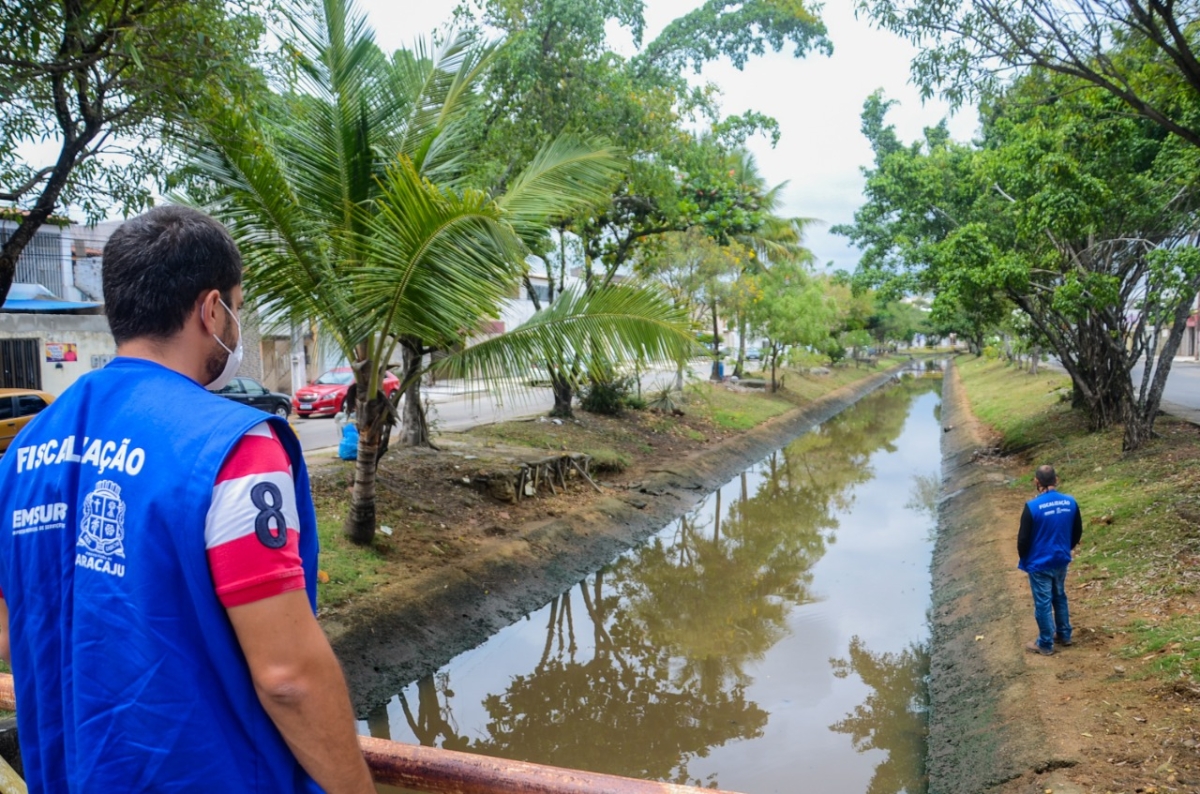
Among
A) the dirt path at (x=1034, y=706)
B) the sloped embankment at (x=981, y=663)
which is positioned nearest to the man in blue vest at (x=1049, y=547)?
the dirt path at (x=1034, y=706)

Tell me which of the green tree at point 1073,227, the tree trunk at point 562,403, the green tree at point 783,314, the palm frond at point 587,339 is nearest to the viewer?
the palm frond at point 587,339

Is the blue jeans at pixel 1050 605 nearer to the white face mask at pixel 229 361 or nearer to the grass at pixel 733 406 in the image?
the white face mask at pixel 229 361

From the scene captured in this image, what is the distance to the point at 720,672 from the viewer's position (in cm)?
885

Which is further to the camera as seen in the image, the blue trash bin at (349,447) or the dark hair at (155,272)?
the blue trash bin at (349,447)

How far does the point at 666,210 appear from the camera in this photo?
15625 mm

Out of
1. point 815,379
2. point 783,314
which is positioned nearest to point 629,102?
point 783,314

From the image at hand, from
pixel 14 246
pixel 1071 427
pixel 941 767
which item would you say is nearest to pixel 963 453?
pixel 1071 427

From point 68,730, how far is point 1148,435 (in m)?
14.8

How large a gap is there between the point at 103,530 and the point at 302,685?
40 centimetres

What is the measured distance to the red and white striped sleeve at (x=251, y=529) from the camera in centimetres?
133

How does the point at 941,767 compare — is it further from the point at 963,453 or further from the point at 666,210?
the point at 963,453

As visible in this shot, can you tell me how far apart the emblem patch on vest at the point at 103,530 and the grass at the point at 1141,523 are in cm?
665

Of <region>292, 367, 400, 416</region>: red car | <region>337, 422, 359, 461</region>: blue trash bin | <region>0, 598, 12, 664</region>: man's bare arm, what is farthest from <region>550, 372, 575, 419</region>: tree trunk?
<region>0, 598, 12, 664</region>: man's bare arm

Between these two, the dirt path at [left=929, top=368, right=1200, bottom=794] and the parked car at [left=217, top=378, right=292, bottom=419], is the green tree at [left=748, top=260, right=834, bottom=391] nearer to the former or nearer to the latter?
the parked car at [left=217, top=378, right=292, bottom=419]
